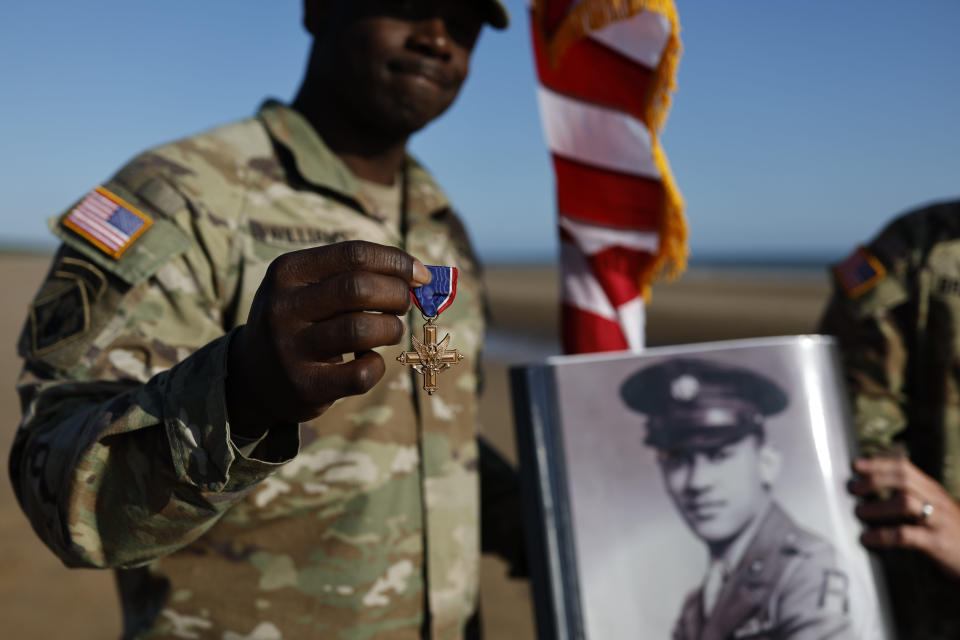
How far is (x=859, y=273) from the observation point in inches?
82.8

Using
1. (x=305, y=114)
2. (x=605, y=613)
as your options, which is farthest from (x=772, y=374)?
(x=305, y=114)

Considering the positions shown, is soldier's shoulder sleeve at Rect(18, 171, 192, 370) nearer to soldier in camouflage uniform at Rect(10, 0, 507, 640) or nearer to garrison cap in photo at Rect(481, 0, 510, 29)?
soldier in camouflage uniform at Rect(10, 0, 507, 640)

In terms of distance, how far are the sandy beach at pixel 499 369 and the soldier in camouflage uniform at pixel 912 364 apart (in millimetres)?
1365

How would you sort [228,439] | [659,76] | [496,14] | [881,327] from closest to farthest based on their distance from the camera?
1. [228,439]
2. [496,14]
3. [881,327]
4. [659,76]

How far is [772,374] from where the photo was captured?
5.73ft

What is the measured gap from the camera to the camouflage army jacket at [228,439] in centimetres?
99

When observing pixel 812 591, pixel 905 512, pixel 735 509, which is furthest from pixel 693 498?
pixel 905 512

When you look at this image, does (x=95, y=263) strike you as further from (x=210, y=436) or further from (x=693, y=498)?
(x=693, y=498)

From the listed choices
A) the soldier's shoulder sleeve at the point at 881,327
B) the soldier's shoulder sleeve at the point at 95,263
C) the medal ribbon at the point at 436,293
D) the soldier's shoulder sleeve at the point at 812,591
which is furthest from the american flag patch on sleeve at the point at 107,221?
the soldier's shoulder sleeve at the point at 881,327

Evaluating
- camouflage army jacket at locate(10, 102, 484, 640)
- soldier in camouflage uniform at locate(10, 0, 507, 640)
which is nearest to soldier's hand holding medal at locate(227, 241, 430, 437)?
soldier in camouflage uniform at locate(10, 0, 507, 640)

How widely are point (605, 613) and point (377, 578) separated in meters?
0.57

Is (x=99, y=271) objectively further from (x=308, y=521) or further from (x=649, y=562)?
(x=649, y=562)

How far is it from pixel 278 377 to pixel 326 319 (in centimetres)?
10

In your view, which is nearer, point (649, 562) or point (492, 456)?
point (649, 562)
